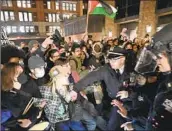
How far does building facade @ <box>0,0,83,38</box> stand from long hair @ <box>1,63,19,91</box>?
2.15m

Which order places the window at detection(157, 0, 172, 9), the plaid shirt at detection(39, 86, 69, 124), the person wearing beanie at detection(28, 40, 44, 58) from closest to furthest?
1. the plaid shirt at detection(39, 86, 69, 124)
2. the person wearing beanie at detection(28, 40, 44, 58)
3. the window at detection(157, 0, 172, 9)

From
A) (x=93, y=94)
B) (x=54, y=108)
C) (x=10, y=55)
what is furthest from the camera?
(x=93, y=94)

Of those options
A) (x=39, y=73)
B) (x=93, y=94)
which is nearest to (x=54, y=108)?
(x=39, y=73)

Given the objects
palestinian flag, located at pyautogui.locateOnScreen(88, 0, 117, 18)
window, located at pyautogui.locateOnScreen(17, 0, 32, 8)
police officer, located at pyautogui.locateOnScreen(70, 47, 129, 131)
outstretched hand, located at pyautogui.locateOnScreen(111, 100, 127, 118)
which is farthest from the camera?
window, located at pyautogui.locateOnScreen(17, 0, 32, 8)

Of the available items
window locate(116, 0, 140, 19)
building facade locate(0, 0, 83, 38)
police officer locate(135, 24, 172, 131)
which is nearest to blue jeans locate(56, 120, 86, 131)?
police officer locate(135, 24, 172, 131)

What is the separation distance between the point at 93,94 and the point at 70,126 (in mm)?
583

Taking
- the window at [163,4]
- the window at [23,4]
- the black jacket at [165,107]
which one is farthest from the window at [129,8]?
the black jacket at [165,107]

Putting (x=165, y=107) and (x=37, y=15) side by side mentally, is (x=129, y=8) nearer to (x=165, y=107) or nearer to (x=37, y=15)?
(x=37, y=15)

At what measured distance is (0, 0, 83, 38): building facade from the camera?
4.21 meters

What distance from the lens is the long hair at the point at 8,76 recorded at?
137cm

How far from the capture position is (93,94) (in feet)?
7.24

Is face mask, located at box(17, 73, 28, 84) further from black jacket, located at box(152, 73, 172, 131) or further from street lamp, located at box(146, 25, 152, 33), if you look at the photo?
street lamp, located at box(146, 25, 152, 33)

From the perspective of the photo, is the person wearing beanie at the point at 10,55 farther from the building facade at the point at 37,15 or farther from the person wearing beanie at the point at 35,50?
the building facade at the point at 37,15

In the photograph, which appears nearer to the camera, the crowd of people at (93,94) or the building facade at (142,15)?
the crowd of people at (93,94)
